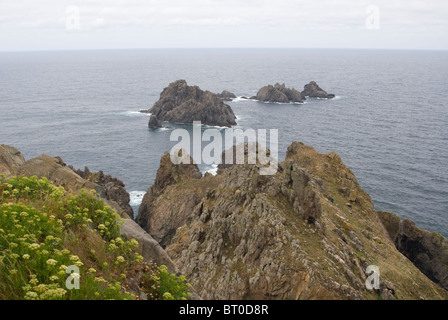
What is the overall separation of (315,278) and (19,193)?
22003 mm

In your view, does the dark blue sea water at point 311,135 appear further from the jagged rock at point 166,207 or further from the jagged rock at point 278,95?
the jagged rock at point 166,207

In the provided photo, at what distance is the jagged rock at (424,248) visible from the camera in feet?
166

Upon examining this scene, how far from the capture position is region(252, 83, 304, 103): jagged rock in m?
185

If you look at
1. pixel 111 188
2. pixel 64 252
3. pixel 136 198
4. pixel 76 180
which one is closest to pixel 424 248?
pixel 76 180

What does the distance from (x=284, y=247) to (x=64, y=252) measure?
23616 mm

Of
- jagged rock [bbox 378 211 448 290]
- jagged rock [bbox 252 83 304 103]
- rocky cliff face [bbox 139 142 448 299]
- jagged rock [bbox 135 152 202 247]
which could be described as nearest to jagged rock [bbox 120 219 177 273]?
rocky cliff face [bbox 139 142 448 299]

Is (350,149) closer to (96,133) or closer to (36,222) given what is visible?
(96,133)

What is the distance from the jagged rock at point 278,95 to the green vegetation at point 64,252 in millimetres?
175911

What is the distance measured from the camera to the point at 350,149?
108 meters

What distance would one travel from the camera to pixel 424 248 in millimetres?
52219

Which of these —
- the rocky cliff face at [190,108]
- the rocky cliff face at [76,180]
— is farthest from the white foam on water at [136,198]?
the rocky cliff face at [190,108]

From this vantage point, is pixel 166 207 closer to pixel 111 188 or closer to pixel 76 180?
pixel 111 188

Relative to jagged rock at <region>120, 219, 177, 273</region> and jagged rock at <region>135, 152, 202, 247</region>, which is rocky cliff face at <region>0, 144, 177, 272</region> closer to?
jagged rock at <region>120, 219, 177, 273</region>
